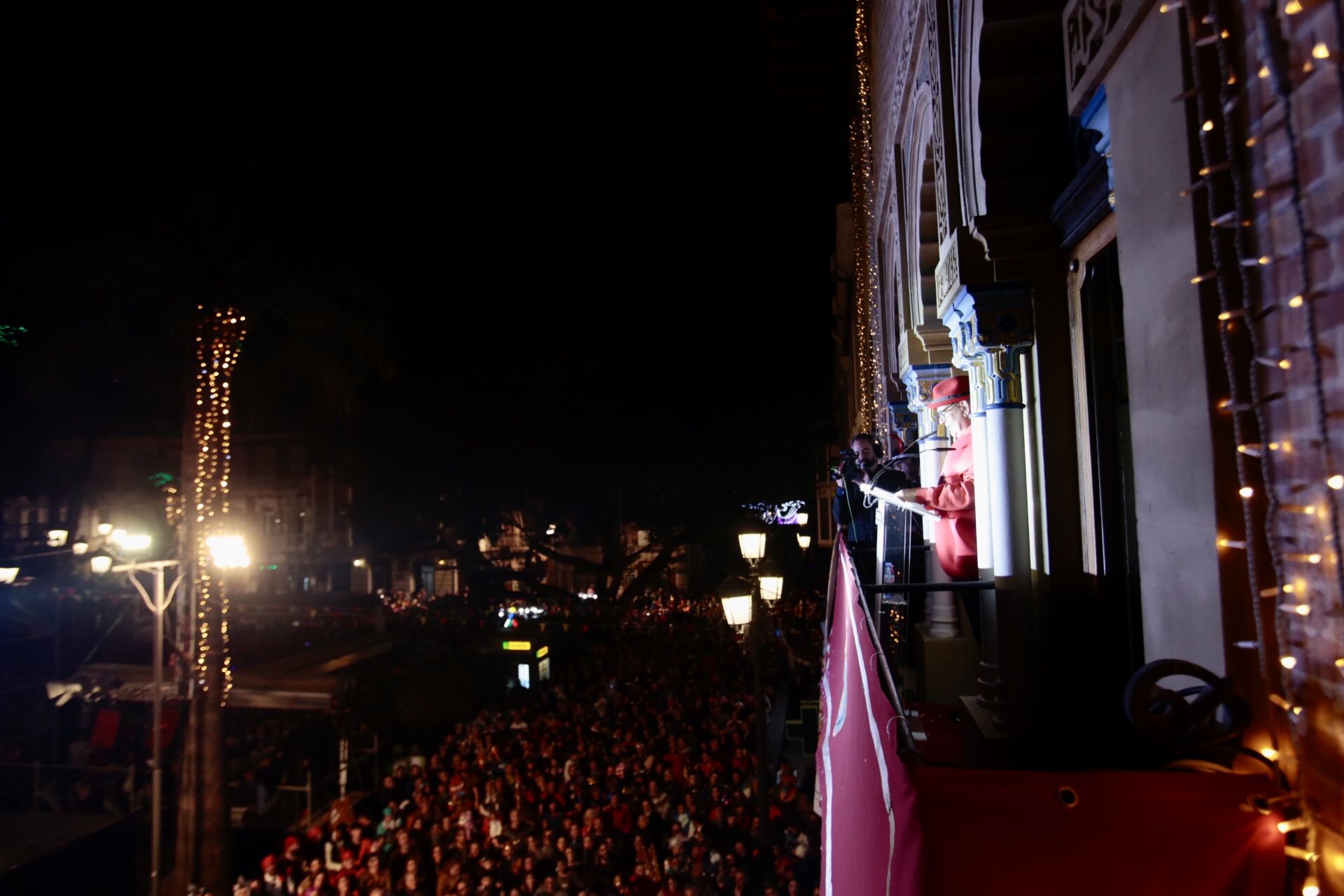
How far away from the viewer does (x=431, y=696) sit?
18469 mm

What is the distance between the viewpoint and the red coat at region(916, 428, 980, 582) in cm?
598

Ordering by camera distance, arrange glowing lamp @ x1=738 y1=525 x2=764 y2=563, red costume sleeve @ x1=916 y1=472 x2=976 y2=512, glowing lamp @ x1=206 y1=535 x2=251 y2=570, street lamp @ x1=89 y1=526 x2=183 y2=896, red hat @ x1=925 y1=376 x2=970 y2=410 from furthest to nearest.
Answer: glowing lamp @ x1=206 y1=535 x2=251 y2=570
street lamp @ x1=89 y1=526 x2=183 y2=896
glowing lamp @ x1=738 y1=525 x2=764 y2=563
red hat @ x1=925 y1=376 x2=970 y2=410
red costume sleeve @ x1=916 y1=472 x2=976 y2=512

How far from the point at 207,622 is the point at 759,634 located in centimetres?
1155

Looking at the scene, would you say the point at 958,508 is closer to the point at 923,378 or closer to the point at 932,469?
the point at 932,469

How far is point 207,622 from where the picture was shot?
1595 cm

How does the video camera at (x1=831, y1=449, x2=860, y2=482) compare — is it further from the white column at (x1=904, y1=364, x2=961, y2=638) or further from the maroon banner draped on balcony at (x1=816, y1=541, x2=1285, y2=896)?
the maroon banner draped on balcony at (x1=816, y1=541, x2=1285, y2=896)

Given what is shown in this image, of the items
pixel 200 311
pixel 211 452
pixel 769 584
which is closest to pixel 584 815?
pixel 769 584

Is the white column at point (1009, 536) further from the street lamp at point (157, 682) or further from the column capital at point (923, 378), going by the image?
the street lamp at point (157, 682)

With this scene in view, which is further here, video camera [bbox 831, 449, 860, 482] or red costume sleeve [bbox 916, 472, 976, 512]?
video camera [bbox 831, 449, 860, 482]

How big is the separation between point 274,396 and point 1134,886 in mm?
22140

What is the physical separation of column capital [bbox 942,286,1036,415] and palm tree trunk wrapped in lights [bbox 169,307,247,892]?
14868mm

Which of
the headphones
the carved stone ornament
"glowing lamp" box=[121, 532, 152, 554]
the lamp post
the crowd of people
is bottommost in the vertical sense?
the crowd of people

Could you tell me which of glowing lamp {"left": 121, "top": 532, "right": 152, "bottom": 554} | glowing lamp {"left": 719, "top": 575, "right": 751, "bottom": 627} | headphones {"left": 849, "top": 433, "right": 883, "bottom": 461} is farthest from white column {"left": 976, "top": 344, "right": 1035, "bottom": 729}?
glowing lamp {"left": 121, "top": 532, "right": 152, "bottom": 554}

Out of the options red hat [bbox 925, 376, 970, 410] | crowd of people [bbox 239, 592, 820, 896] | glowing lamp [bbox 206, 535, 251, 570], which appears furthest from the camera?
glowing lamp [bbox 206, 535, 251, 570]
